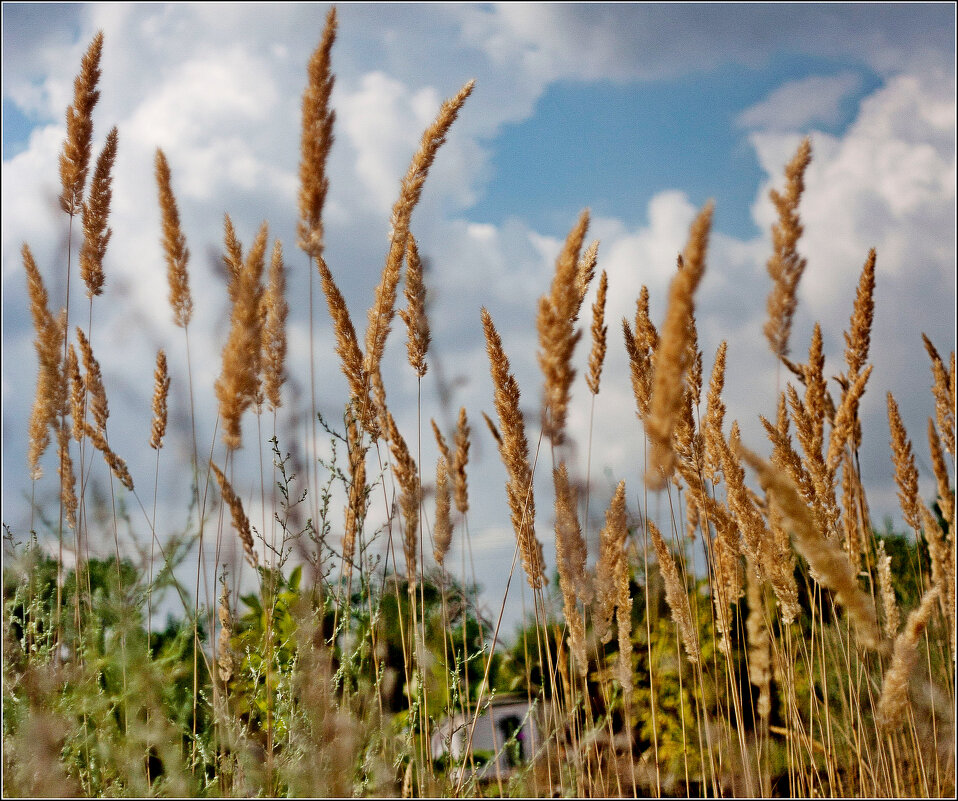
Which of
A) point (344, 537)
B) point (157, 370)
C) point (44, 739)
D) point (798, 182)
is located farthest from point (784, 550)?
point (157, 370)

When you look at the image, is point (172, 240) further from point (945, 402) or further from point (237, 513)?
point (945, 402)

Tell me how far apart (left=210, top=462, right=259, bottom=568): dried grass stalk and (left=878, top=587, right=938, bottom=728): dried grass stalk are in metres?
1.28

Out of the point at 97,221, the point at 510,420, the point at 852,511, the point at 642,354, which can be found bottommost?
the point at 852,511

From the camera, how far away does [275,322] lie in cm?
201

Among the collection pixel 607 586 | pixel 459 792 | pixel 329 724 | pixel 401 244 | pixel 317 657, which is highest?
pixel 401 244

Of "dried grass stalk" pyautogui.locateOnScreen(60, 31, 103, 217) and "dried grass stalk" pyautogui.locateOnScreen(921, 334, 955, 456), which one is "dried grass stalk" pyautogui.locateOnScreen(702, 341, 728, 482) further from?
"dried grass stalk" pyautogui.locateOnScreen(60, 31, 103, 217)

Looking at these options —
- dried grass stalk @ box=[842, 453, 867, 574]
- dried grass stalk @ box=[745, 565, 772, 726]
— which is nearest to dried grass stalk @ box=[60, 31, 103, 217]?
dried grass stalk @ box=[745, 565, 772, 726]

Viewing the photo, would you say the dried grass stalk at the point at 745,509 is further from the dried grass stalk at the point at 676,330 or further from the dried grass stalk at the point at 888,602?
the dried grass stalk at the point at 676,330

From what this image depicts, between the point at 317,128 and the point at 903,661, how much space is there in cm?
146

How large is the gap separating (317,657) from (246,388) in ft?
1.87

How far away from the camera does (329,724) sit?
1.51 m

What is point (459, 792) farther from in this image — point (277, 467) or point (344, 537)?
point (277, 467)

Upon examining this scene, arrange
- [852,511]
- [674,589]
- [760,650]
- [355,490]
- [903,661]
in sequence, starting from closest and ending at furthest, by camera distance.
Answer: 1. [903,661]
2. [355,490]
3. [674,589]
4. [760,650]
5. [852,511]

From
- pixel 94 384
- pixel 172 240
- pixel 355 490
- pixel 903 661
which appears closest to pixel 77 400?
pixel 94 384
